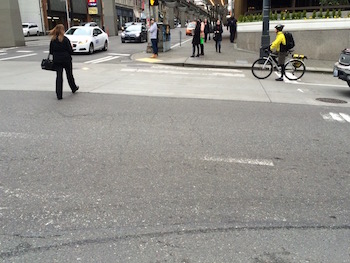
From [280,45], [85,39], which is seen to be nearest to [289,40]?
[280,45]

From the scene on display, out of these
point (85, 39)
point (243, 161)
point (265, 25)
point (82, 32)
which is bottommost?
point (243, 161)

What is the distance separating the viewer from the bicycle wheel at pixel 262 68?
1252 cm

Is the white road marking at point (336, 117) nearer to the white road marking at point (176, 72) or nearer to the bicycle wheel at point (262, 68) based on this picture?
the bicycle wheel at point (262, 68)

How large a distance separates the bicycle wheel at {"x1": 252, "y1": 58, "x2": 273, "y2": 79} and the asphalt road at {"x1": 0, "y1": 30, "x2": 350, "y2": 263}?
14.2 feet

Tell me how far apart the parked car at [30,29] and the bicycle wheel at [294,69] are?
40473mm

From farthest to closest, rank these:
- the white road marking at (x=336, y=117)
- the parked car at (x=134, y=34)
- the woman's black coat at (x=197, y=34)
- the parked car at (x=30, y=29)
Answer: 1. the parked car at (x=30, y=29)
2. the parked car at (x=134, y=34)
3. the woman's black coat at (x=197, y=34)
4. the white road marking at (x=336, y=117)

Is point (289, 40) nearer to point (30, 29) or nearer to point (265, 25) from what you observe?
point (265, 25)

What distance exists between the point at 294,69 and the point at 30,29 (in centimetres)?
4136

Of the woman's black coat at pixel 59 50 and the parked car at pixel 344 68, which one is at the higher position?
the woman's black coat at pixel 59 50

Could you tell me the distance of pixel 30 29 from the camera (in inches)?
1770

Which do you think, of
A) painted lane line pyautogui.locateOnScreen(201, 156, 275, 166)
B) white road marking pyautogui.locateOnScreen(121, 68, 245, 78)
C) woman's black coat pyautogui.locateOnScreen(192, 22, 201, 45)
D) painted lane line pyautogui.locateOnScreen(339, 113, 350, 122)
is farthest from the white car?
painted lane line pyautogui.locateOnScreen(201, 156, 275, 166)

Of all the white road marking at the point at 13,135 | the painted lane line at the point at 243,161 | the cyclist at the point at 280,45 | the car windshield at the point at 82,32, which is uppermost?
the car windshield at the point at 82,32

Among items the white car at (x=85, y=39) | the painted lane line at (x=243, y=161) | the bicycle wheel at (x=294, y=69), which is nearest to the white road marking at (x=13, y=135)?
the painted lane line at (x=243, y=161)

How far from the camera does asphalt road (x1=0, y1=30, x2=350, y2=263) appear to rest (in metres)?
2.96
